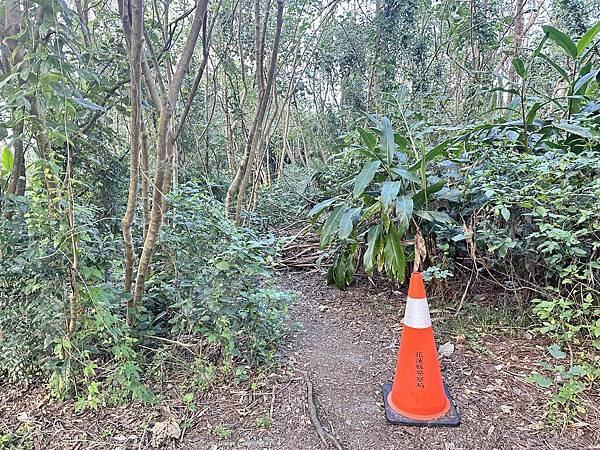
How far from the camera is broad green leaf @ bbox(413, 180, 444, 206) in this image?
97.4 inches

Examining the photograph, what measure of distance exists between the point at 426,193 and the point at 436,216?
20 centimetres

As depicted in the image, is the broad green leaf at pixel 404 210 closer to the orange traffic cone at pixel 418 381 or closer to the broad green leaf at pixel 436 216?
the broad green leaf at pixel 436 216

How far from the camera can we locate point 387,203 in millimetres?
2314

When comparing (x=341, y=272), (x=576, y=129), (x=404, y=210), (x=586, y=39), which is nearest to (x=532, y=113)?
(x=576, y=129)

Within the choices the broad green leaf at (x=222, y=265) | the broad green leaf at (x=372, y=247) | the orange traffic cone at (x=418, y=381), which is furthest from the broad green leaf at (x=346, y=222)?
the broad green leaf at (x=222, y=265)

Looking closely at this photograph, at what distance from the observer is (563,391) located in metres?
1.66

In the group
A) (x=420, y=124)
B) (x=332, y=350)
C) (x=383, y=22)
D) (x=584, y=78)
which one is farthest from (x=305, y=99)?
(x=332, y=350)

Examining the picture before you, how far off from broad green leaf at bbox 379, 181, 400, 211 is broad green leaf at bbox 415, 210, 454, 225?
0.21 metres

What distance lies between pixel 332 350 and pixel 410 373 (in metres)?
0.63

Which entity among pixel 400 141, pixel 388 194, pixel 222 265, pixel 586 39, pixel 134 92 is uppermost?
pixel 586 39

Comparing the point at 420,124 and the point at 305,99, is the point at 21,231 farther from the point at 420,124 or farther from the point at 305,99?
the point at 305,99

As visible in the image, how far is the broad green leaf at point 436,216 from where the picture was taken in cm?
232

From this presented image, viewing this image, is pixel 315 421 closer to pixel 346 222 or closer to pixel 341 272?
pixel 346 222

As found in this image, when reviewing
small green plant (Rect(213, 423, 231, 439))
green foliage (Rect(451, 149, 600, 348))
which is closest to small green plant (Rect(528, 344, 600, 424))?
green foliage (Rect(451, 149, 600, 348))
